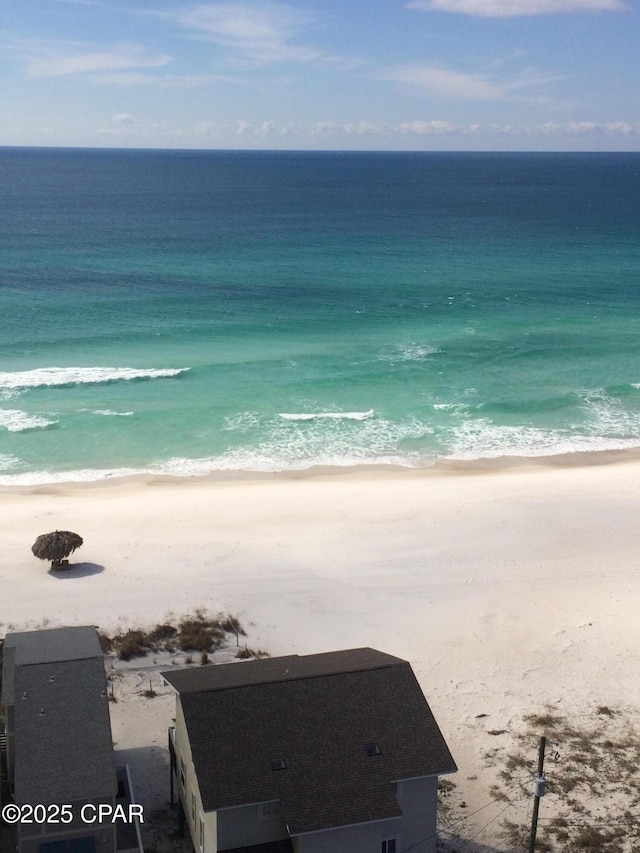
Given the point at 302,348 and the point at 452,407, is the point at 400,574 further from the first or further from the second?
the point at 302,348

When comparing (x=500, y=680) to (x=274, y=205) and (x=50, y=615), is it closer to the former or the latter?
(x=50, y=615)

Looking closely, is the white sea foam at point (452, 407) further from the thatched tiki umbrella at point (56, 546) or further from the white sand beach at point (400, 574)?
the thatched tiki umbrella at point (56, 546)

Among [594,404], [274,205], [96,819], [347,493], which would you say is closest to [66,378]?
[347,493]

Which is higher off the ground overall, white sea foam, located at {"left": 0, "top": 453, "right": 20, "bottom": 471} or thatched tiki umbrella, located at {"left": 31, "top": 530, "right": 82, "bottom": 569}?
thatched tiki umbrella, located at {"left": 31, "top": 530, "right": 82, "bottom": 569}

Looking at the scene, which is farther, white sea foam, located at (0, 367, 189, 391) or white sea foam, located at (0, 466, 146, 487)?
white sea foam, located at (0, 367, 189, 391)

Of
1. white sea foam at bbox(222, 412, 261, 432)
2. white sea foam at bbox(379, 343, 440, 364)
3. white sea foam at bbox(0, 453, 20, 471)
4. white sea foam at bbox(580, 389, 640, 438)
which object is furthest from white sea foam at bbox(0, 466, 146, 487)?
white sea foam at bbox(580, 389, 640, 438)

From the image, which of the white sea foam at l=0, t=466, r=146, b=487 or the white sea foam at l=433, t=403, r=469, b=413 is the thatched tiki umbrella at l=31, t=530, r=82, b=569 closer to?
the white sea foam at l=0, t=466, r=146, b=487
